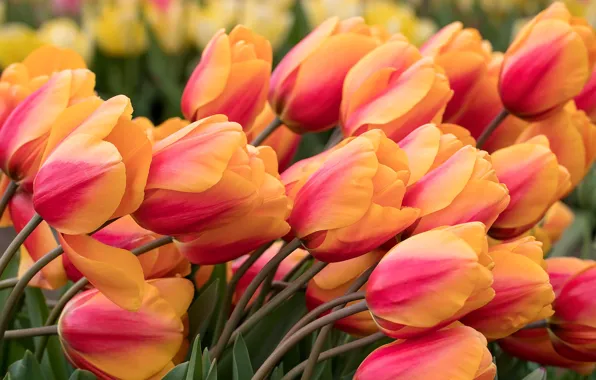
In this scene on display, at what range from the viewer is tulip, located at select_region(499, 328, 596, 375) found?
0.72 metres

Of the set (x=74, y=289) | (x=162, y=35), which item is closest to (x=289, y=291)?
(x=74, y=289)

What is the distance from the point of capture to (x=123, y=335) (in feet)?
1.85

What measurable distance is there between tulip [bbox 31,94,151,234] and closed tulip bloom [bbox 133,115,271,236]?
1cm

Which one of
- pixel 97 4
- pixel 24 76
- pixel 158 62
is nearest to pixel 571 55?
pixel 24 76

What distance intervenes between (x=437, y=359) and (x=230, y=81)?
0.94ft

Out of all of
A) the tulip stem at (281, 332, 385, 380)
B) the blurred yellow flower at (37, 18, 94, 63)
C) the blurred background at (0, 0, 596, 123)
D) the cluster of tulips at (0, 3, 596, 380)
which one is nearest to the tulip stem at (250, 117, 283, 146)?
the cluster of tulips at (0, 3, 596, 380)

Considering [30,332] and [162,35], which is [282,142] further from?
[162,35]

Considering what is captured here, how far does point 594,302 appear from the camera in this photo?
657 mm

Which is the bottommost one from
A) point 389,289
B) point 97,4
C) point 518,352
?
point 97,4

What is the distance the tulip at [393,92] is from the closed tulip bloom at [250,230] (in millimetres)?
127

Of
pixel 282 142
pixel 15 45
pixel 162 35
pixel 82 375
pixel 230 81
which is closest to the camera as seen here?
pixel 82 375

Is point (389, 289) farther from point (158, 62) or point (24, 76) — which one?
point (158, 62)

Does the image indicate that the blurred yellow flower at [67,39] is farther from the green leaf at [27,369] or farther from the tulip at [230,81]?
the green leaf at [27,369]

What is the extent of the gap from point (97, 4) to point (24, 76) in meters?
2.07
